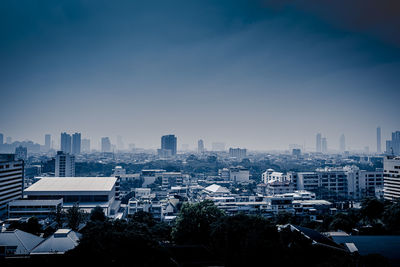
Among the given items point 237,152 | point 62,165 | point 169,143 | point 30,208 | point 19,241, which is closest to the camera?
point 19,241

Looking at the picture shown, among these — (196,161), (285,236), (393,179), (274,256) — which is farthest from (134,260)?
(196,161)

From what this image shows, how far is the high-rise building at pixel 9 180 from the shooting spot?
13.5 metres

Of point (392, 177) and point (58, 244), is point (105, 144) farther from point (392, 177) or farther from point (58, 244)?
point (58, 244)

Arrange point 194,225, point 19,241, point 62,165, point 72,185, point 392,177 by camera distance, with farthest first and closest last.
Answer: point 62,165
point 392,177
point 72,185
point 194,225
point 19,241

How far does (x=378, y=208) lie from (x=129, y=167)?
3278 cm

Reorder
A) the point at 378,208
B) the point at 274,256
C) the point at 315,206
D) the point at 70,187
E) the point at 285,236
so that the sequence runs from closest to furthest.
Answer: the point at 274,256, the point at 285,236, the point at 378,208, the point at 70,187, the point at 315,206

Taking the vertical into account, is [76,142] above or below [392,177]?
above

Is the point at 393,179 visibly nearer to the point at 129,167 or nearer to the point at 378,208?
the point at 378,208

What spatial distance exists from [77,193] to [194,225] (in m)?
8.00

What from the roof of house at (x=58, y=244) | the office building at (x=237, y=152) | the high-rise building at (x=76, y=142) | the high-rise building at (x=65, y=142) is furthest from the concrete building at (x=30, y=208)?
the office building at (x=237, y=152)

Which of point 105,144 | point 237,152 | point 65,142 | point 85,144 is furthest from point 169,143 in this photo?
point 85,144

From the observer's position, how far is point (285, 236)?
5895mm

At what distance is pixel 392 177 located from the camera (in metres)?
15.2

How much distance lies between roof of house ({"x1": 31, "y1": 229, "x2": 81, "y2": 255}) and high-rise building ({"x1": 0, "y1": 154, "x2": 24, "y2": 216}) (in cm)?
797
